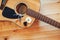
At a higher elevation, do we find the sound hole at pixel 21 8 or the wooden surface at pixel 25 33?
the sound hole at pixel 21 8

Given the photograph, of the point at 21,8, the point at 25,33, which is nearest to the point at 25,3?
the point at 21,8

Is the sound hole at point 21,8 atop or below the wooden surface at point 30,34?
atop

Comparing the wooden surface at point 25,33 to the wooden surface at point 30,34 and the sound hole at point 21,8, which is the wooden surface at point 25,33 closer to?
the wooden surface at point 30,34

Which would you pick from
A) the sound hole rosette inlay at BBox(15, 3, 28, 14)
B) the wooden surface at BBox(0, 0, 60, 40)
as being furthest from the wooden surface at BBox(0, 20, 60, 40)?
the sound hole rosette inlay at BBox(15, 3, 28, 14)

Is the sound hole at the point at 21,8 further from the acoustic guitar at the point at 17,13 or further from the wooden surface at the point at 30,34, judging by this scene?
the wooden surface at the point at 30,34

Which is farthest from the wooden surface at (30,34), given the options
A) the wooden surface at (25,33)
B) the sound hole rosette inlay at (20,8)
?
the sound hole rosette inlay at (20,8)

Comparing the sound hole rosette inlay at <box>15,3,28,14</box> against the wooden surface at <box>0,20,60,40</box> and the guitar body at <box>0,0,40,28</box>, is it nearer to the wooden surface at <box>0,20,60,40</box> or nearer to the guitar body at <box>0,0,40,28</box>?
the guitar body at <box>0,0,40,28</box>

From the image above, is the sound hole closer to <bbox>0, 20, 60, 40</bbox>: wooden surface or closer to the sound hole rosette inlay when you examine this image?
the sound hole rosette inlay

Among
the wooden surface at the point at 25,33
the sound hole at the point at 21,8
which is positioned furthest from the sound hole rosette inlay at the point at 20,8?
the wooden surface at the point at 25,33

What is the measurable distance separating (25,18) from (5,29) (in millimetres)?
174

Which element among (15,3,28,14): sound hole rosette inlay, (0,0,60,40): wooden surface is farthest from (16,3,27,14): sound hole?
(0,0,60,40): wooden surface

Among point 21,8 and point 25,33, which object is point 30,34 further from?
point 21,8

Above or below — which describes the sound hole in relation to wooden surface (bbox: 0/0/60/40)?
above

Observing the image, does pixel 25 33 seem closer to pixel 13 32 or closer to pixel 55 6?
pixel 13 32
